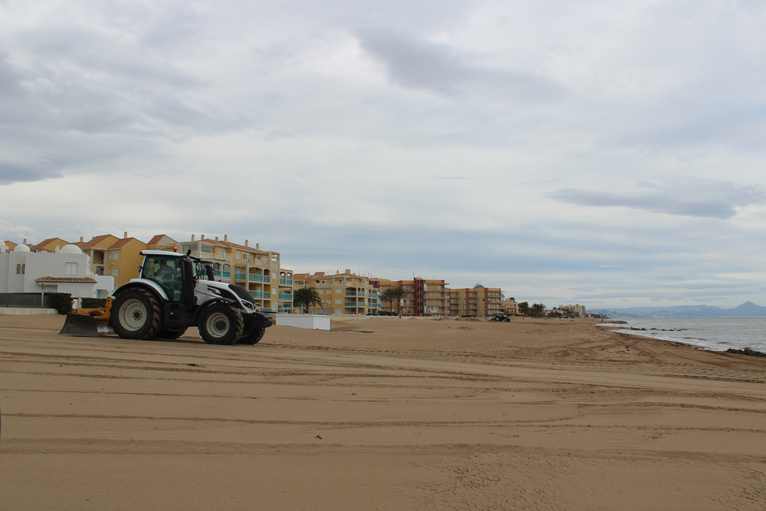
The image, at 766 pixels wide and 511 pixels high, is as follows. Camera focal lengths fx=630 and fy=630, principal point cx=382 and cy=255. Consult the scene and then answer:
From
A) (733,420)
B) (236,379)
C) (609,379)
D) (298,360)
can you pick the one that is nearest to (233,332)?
(298,360)

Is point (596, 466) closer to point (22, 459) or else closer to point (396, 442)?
point (396, 442)

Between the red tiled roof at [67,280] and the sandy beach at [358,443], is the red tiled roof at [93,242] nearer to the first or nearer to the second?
the red tiled roof at [67,280]

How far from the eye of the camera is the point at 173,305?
15148mm

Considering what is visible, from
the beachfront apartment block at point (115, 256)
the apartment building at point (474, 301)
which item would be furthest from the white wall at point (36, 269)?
the apartment building at point (474, 301)

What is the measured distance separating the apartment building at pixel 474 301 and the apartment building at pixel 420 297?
7.21m

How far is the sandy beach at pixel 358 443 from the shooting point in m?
4.06

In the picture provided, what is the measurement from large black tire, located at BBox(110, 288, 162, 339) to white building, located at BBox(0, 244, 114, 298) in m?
35.3

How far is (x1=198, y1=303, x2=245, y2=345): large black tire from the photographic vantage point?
1491 cm

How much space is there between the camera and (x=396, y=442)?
5367 mm

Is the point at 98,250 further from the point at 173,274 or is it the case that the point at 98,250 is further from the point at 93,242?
the point at 173,274

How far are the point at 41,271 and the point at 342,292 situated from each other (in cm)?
7010

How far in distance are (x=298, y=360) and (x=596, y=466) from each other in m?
7.64

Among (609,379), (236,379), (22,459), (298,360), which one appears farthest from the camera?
(298,360)

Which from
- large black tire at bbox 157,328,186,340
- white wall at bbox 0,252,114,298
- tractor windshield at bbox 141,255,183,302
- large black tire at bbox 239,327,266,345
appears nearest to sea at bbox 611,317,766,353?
large black tire at bbox 239,327,266,345
